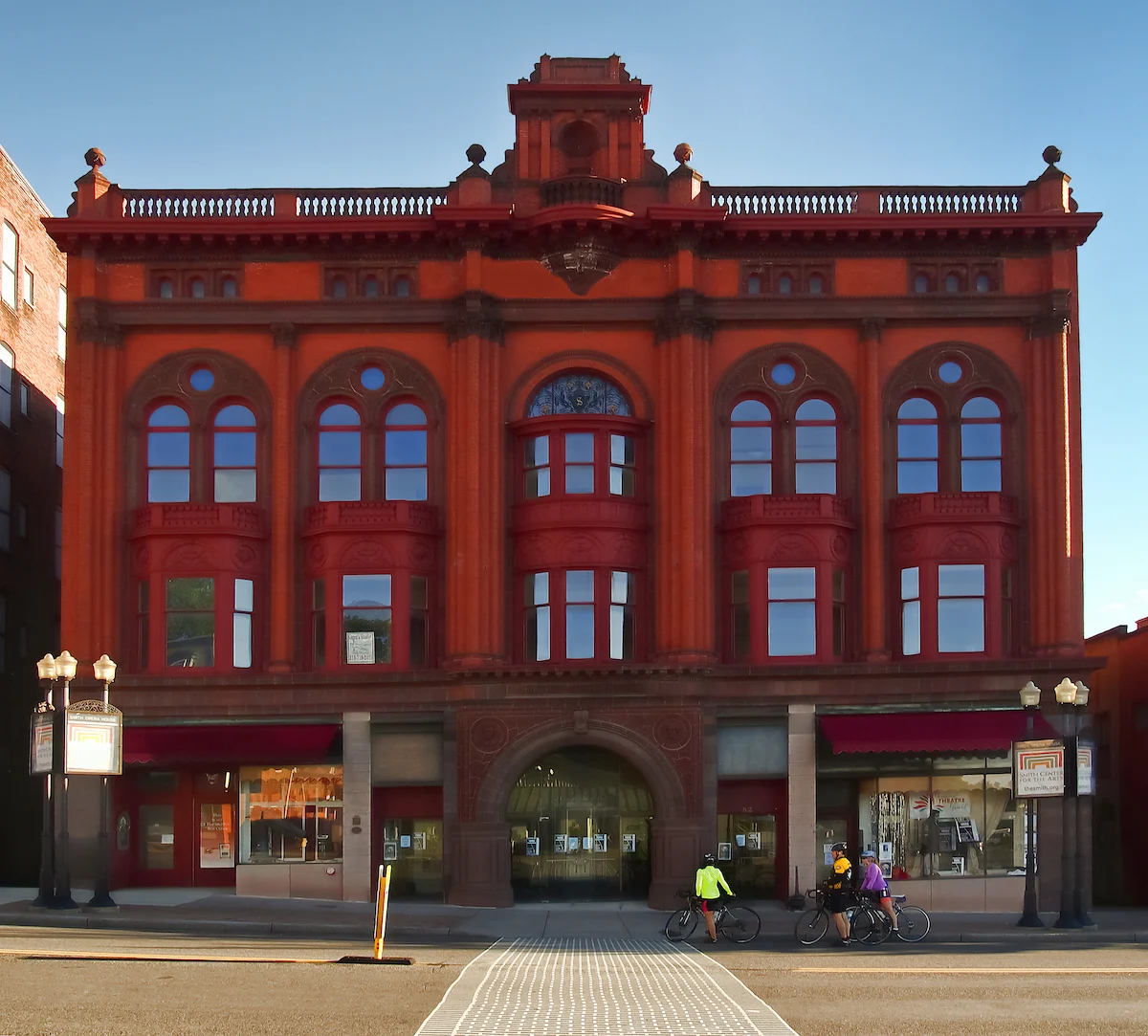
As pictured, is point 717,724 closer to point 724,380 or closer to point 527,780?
point 527,780

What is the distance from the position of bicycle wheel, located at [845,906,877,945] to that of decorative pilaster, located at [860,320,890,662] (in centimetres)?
856

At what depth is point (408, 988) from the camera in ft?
71.4

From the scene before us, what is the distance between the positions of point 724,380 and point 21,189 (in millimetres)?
23127

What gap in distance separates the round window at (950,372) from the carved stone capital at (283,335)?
15.8m

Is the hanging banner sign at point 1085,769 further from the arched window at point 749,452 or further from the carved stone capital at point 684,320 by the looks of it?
the carved stone capital at point 684,320

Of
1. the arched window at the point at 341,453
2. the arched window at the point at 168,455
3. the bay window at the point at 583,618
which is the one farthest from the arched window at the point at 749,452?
the arched window at the point at 168,455

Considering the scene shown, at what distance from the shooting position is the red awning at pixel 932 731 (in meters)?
35.8

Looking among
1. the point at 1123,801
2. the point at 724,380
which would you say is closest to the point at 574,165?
the point at 724,380

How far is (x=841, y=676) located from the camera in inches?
1451

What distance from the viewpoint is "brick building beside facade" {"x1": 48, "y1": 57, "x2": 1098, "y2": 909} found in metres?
36.6

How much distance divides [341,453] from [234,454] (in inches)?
102

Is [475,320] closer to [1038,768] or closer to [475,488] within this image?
[475,488]

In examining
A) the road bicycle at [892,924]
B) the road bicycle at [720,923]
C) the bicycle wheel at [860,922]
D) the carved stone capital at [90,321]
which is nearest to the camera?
the road bicycle at [892,924]

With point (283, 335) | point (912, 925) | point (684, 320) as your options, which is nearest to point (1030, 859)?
point (912, 925)
